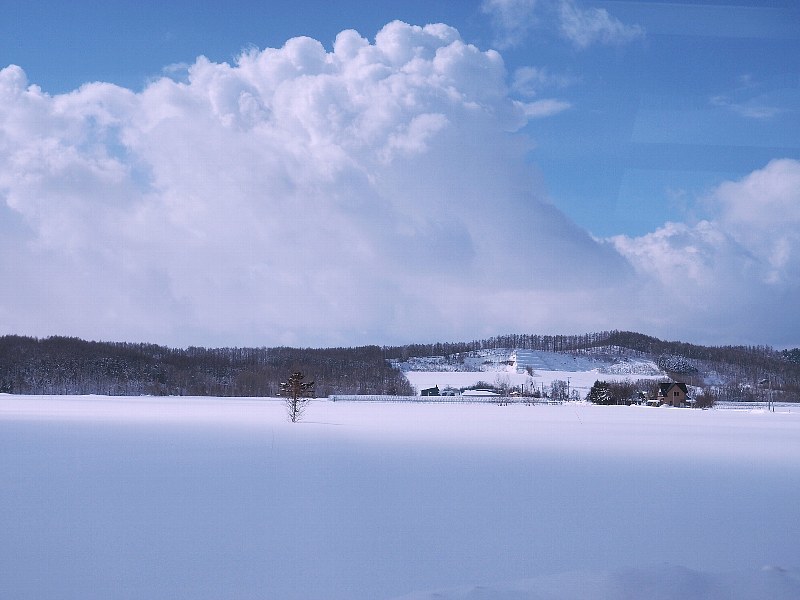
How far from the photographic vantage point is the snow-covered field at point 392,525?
749 centimetres

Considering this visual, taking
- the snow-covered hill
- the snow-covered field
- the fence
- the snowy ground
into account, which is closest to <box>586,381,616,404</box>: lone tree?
the fence

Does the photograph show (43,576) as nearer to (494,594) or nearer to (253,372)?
(494,594)

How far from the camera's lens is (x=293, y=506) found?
38.1 ft

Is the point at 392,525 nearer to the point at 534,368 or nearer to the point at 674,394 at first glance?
the point at 674,394

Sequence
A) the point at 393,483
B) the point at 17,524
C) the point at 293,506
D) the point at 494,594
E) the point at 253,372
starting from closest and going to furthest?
the point at 494,594 < the point at 17,524 < the point at 293,506 < the point at 393,483 < the point at 253,372

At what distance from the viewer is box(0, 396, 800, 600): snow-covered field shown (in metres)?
7.49

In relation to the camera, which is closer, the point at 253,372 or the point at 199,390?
the point at 199,390

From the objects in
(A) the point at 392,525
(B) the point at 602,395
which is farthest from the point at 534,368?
(A) the point at 392,525

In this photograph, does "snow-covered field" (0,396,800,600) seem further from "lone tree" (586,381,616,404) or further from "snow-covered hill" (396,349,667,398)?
"snow-covered hill" (396,349,667,398)

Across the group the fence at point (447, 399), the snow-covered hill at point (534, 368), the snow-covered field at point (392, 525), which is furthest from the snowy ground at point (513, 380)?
the snow-covered field at point (392, 525)

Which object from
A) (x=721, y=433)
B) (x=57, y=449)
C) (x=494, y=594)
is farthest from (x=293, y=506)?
(x=721, y=433)

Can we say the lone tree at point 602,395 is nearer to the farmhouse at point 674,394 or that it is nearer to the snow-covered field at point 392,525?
the farmhouse at point 674,394

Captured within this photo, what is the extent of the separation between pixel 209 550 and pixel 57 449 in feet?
45.5

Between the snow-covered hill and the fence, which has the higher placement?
the snow-covered hill
